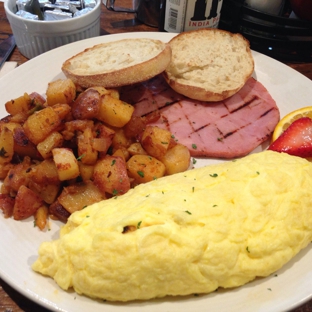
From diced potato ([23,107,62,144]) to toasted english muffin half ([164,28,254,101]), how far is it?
1.12 m

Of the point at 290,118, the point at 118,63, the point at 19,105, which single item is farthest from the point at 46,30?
the point at 290,118

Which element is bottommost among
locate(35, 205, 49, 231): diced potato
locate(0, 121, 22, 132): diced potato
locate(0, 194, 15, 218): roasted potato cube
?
locate(35, 205, 49, 231): diced potato

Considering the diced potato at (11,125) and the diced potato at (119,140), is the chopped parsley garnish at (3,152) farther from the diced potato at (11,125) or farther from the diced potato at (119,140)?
the diced potato at (119,140)

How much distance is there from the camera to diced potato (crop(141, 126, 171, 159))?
210 centimetres

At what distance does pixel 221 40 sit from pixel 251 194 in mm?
1988

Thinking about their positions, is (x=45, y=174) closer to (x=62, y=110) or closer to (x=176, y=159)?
(x=62, y=110)

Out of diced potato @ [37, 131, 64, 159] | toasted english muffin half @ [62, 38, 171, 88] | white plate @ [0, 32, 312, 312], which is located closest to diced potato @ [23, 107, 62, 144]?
diced potato @ [37, 131, 64, 159]

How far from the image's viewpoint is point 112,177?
189cm

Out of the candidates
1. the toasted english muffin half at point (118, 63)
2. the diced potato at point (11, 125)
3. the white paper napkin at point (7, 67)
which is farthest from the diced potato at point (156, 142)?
the white paper napkin at point (7, 67)

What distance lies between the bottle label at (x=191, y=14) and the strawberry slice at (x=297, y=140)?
1.53 meters

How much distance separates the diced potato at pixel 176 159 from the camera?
6.93 ft

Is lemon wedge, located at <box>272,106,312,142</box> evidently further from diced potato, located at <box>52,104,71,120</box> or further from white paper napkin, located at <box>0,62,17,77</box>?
white paper napkin, located at <box>0,62,17,77</box>

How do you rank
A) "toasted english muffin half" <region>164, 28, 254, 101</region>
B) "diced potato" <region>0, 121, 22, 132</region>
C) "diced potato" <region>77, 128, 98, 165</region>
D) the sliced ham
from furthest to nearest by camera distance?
1. "toasted english muffin half" <region>164, 28, 254, 101</region>
2. the sliced ham
3. "diced potato" <region>0, 121, 22, 132</region>
4. "diced potato" <region>77, 128, 98, 165</region>

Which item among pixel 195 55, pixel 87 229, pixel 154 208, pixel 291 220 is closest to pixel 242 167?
pixel 291 220
